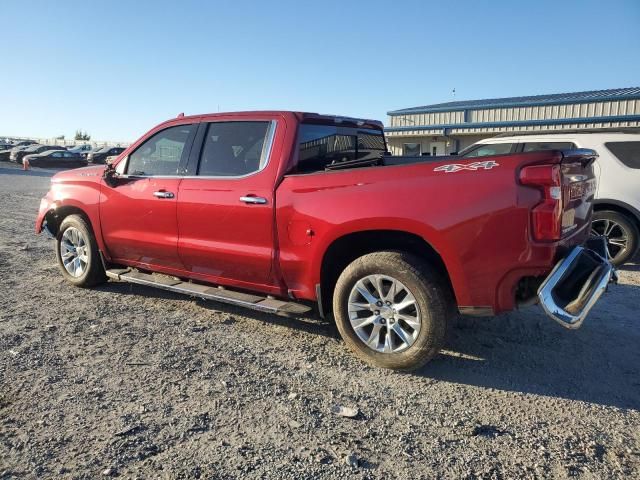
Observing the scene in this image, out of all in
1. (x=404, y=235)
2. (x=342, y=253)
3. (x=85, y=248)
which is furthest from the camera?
(x=85, y=248)

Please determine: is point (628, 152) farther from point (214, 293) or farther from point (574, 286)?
point (214, 293)

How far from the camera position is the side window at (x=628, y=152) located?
23.1ft

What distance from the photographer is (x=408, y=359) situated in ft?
12.0

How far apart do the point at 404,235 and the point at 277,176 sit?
3.84 ft

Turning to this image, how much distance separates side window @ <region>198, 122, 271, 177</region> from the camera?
4449 mm

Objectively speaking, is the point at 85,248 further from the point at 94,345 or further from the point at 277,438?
the point at 277,438

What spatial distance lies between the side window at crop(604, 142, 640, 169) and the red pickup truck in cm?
354

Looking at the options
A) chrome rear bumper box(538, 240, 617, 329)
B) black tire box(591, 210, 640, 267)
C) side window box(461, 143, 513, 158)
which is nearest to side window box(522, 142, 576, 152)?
side window box(461, 143, 513, 158)

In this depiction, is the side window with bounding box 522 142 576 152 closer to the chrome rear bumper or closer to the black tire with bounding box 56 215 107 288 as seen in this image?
the chrome rear bumper

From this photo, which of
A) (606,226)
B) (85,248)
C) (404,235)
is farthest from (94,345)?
(606,226)

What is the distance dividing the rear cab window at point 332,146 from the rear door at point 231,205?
10.5 inches

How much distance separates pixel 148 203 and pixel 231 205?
1.14 metres

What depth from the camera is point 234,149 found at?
4641mm

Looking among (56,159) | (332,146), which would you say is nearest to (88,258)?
(332,146)
